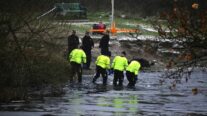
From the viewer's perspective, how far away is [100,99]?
26.3 metres

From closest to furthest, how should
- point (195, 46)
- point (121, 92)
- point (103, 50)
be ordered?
1. point (195, 46)
2. point (121, 92)
3. point (103, 50)

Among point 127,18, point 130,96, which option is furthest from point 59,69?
point 127,18

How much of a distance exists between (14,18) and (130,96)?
5.77 m

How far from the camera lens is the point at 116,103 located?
24859 millimetres

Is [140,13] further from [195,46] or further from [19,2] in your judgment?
[195,46]

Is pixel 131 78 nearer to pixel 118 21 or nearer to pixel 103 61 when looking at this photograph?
pixel 103 61

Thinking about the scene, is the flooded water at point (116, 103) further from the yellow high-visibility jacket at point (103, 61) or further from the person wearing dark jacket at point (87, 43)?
the person wearing dark jacket at point (87, 43)

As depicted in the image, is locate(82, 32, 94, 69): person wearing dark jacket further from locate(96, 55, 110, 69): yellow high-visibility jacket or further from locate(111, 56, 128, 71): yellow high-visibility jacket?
locate(111, 56, 128, 71): yellow high-visibility jacket

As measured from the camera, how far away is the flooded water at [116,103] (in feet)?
70.5

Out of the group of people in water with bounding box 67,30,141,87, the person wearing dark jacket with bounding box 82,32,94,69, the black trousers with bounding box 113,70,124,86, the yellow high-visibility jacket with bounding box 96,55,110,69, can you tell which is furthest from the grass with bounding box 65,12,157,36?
the black trousers with bounding box 113,70,124,86

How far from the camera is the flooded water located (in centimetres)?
2150

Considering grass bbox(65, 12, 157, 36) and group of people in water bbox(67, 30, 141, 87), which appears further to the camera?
grass bbox(65, 12, 157, 36)

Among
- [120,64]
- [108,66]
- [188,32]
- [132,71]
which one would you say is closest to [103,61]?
[108,66]

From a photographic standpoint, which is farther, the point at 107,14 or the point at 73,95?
the point at 107,14
